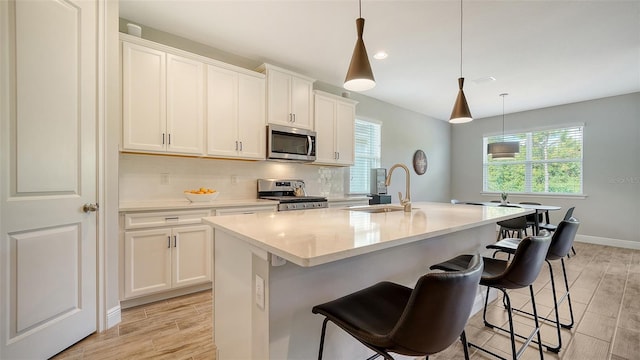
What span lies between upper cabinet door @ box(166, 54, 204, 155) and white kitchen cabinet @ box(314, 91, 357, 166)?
5.14 ft

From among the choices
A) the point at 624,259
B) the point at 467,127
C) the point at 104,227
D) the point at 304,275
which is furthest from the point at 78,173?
the point at 467,127

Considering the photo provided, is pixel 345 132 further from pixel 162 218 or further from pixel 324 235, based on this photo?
pixel 324 235

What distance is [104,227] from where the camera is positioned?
80.4 inches

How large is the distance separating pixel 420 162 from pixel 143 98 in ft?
17.1

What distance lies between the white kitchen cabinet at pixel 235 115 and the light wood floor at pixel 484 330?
1547mm

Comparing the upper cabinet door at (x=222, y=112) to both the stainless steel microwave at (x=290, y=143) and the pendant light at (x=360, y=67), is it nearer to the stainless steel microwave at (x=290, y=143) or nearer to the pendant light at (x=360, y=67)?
the stainless steel microwave at (x=290, y=143)

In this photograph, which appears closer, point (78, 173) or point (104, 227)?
point (78, 173)

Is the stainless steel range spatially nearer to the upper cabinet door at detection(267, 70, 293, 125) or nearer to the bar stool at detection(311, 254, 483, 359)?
the upper cabinet door at detection(267, 70, 293, 125)

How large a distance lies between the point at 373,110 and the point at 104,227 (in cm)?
434

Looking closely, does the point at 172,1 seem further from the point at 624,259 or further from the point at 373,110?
the point at 624,259

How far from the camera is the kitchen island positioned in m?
1.04

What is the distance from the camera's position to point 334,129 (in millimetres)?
4102

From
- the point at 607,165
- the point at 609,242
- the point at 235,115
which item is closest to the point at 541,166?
the point at 607,165

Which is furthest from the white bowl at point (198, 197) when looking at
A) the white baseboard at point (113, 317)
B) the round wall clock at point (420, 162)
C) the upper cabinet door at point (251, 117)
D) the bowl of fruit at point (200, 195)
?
the round wall clock at point (420, 162)
